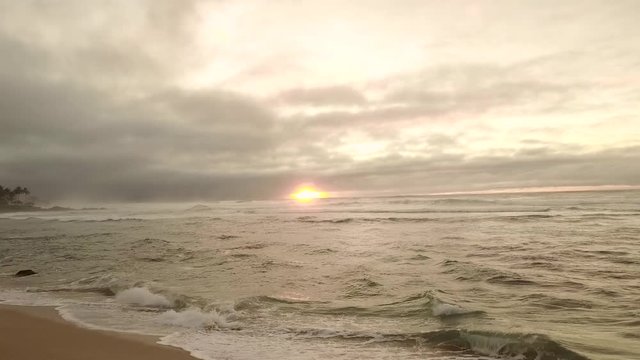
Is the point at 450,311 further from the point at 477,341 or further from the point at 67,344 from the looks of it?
the point at 67,344

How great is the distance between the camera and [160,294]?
36.2ft

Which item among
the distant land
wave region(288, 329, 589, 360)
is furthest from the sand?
the distant land

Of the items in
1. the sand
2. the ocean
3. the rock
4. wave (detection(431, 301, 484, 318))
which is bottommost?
the rock

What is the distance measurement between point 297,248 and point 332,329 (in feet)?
42.0

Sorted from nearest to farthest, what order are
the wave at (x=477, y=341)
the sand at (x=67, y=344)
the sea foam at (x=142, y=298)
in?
the sand at (x=67, y=344) → the wave at (x=477, y=341) → the sea foam at (x=142, y=298)

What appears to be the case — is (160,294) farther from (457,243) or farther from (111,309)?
(457,243)

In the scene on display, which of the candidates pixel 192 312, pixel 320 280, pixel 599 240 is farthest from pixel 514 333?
pixel 599 240

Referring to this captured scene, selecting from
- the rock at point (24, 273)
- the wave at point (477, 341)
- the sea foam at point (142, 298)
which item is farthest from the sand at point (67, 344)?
the rock at point (24, 273)

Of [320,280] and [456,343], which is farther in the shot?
[320,280]

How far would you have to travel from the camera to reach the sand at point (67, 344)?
6145 millimetres

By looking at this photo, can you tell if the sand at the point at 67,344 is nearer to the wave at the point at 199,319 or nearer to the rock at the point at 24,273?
the wave at the point at 199,319

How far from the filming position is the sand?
20.2 feet

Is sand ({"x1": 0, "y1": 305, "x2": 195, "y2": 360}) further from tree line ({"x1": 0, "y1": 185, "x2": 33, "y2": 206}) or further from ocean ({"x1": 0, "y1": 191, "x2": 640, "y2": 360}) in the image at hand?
tree line ({"x1": 0, "y1": 185, "x2": 33, "y2": 206})

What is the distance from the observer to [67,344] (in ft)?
22.1
